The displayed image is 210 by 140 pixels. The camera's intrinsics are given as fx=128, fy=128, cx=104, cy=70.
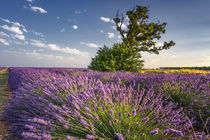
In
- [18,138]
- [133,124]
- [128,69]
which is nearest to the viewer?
[133,124]

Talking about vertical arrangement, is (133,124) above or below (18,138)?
above

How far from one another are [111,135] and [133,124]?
0.89ft

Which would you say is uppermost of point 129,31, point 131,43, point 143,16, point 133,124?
A: point 143,16

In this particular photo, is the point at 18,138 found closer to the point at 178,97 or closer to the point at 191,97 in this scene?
the point at 178,97

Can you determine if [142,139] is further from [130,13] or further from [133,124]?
[130,13]

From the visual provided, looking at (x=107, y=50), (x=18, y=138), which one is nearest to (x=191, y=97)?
(x=18, y=138)

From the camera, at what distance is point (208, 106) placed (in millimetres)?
2303

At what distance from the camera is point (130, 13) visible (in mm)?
15312

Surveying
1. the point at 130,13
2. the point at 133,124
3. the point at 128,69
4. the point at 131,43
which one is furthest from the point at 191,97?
the point at 130,13

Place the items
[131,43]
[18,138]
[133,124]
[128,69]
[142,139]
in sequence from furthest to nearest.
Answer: [131,43] → [128,69] → [18,138] → [133,124] → [142,139]

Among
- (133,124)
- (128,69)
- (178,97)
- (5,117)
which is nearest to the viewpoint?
(133,124)

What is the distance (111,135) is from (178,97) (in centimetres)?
182

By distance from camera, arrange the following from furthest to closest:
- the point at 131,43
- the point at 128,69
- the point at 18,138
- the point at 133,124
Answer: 1. the point at 131,43
2. the point at 128,69
3. the point at 18,138
4. the point at 133,124

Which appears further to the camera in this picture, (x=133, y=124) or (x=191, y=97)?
(x=191, y=97)
